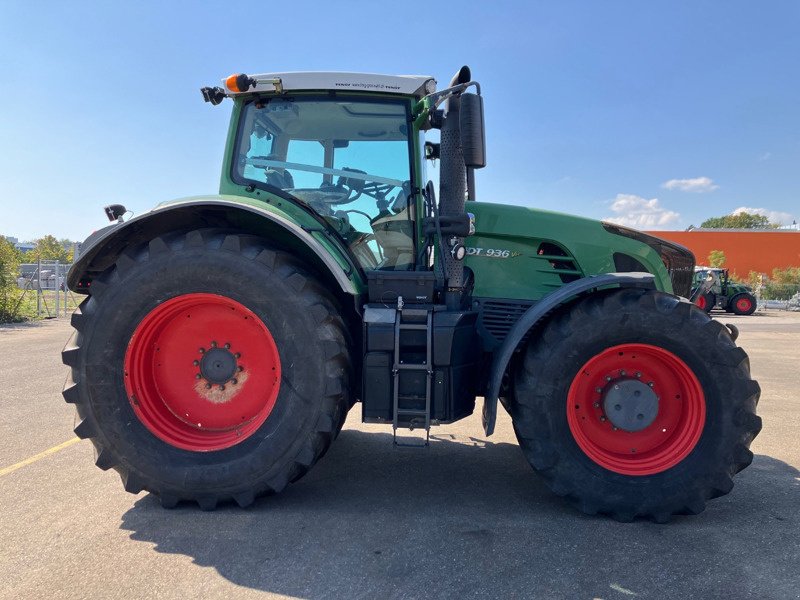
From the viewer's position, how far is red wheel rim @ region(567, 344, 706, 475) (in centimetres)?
286

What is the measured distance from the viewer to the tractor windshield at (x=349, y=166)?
334 centimetres

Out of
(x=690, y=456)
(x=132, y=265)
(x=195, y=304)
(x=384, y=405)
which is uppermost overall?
(x=132, y=265)

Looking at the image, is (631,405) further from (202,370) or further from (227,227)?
(227,227)

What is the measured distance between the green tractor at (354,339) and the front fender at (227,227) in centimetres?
2

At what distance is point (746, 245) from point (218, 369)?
46011mm

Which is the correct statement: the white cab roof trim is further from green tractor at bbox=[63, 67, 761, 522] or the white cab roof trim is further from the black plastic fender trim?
the black plastic fender trim

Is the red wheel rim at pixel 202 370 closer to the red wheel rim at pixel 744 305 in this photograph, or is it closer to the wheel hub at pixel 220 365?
the wheel hub at pixel 220 365

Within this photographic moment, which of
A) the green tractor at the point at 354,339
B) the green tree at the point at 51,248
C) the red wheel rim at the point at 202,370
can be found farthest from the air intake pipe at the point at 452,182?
the green tree at the point at 51,248

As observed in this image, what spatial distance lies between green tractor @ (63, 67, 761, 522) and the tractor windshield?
13 millimetres

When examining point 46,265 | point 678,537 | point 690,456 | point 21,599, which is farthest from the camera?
point 46,265

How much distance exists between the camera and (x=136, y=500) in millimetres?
2971

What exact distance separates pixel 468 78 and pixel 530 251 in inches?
46.7

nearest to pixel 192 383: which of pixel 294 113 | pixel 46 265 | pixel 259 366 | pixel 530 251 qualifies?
pixel 259 366

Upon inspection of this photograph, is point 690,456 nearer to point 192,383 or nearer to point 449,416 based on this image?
point 449,416
